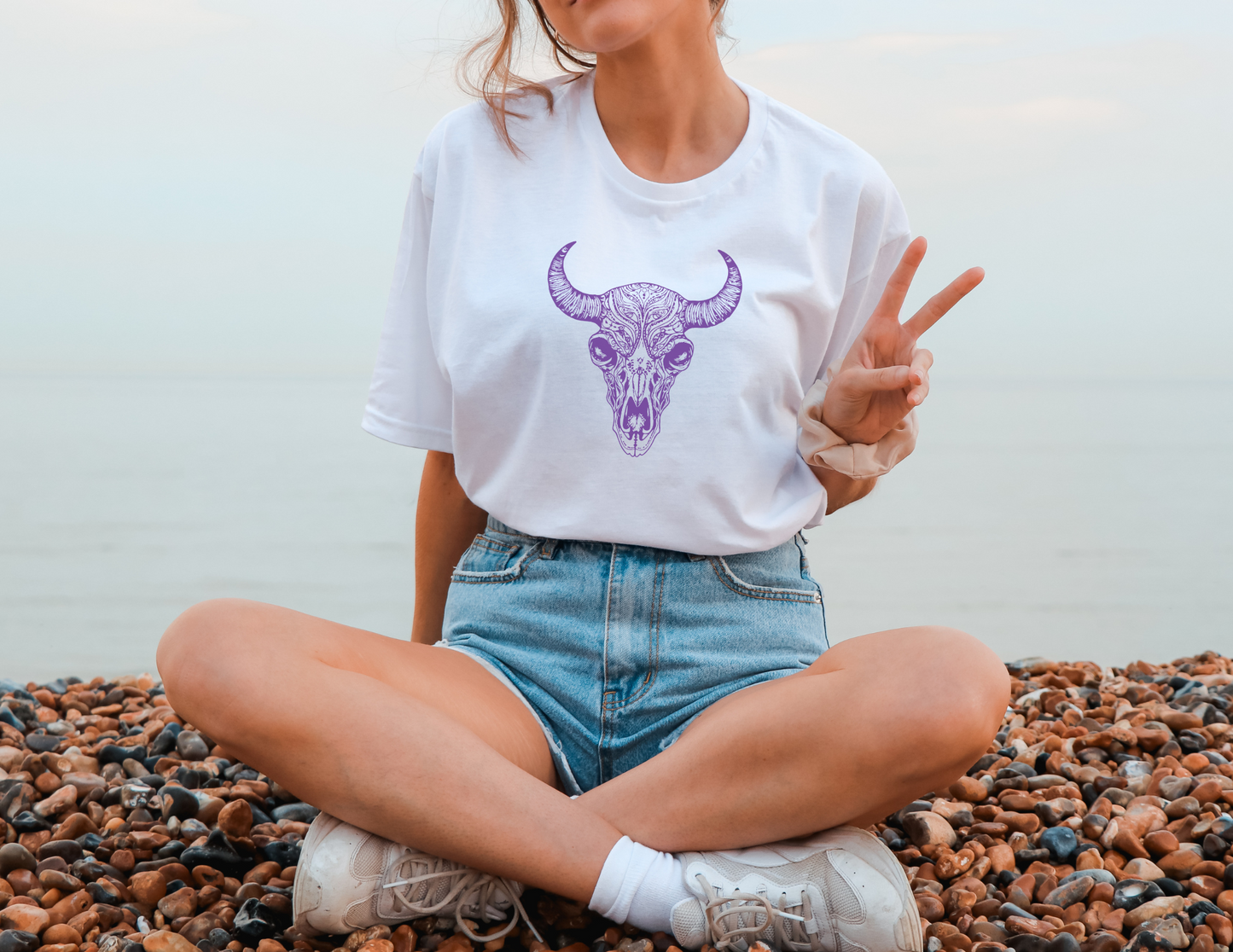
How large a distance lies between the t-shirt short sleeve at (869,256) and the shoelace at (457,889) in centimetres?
91

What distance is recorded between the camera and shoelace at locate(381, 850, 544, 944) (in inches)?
55.4

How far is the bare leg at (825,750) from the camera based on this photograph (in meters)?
1.38

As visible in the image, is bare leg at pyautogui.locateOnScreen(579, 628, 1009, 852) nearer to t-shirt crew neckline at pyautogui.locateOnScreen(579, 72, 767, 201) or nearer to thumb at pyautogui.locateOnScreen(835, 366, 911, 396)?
thumb at pyautogui.locateOnScreen(835, 366, 911, 396)

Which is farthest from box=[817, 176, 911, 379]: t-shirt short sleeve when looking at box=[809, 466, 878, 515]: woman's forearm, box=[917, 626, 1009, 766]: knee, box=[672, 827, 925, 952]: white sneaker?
box=[672, 827, 925, 952]: white sneaker

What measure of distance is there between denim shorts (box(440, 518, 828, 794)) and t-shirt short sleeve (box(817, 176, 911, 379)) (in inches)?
16.3

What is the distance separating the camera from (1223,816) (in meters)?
1.78

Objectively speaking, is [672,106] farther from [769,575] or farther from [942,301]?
[769,575]

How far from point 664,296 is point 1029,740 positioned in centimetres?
125

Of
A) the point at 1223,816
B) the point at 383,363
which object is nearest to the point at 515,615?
the point at 383,363

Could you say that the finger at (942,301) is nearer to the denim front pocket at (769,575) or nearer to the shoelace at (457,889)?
the denim front pocket at (769,575)

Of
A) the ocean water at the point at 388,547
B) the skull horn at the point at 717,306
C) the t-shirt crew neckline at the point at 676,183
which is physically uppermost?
the t-shirt crew neckline at the point at 676,183

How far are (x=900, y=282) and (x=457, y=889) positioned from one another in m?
0.99

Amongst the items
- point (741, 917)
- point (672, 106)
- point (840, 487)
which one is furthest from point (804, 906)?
point (672, 106)

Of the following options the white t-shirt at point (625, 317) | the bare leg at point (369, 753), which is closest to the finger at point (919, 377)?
the white t-shirt at point (625, 317)
